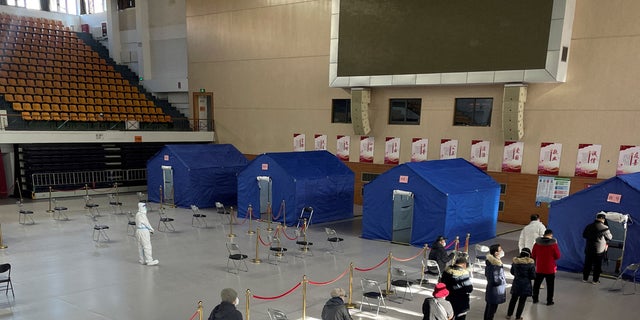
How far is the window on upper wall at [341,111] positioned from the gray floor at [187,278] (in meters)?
6.88

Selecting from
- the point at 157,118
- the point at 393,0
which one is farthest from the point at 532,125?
the point at 157,118

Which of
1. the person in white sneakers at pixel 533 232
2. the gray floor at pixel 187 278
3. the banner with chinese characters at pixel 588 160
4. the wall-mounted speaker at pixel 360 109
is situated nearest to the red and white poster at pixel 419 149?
the wall-mounted speaker at pixel 360 109

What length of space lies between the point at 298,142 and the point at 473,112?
27.8ft

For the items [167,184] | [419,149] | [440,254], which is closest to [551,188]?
[419,149]

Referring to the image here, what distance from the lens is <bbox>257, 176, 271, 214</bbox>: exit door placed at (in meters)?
16.0

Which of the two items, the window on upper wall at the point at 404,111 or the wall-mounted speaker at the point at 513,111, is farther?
the window on upper wall at the point at 404,111

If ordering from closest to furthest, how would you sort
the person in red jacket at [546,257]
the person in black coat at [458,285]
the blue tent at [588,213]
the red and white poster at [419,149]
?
the person in black coat at [458,285], the person in red jacket at [546,257], the blue tent at [588,213], the red and white poster at [419,149]

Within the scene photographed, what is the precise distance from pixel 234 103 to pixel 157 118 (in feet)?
15.3

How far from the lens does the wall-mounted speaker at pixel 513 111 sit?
50.2 ft

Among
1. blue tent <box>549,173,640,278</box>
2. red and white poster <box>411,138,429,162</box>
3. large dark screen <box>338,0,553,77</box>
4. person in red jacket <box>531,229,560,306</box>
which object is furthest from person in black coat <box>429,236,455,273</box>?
red and white poster <box>411,138,429,162</box>

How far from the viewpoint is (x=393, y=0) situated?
17.2m

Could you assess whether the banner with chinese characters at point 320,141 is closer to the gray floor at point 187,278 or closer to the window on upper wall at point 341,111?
the window on upper wall at point 341,111

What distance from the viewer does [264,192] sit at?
16125 millimetres

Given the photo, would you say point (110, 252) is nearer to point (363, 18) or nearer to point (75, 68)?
point (363, 18)
